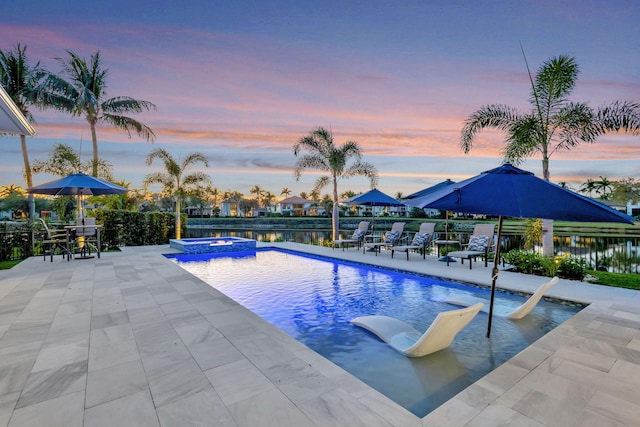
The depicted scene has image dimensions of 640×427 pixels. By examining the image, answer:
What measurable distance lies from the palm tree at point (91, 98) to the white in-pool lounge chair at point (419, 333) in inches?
599

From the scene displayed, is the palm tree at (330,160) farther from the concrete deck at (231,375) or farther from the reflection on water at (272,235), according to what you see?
the concrete deck at (231,375)

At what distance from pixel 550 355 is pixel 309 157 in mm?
12392

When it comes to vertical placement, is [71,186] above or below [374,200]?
above

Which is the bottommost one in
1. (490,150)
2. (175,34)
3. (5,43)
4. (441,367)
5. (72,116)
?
(441,367)

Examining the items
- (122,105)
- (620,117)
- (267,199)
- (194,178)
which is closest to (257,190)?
(267,199)

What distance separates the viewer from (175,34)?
10266 millimetres

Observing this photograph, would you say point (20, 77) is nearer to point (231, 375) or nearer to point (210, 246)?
point (210, 246)

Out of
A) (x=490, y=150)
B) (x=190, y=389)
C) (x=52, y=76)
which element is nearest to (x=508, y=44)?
(x=490, y=150)

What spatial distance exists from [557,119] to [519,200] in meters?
7.55

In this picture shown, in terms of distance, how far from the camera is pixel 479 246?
350 inches

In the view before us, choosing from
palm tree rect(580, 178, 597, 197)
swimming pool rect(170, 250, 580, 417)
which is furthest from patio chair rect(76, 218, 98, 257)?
palm tree rect(580, 178, 597, 197)

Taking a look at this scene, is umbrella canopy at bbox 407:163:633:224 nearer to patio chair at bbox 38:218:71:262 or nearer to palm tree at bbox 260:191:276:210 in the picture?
patio chair at bbox 38:218:71:262

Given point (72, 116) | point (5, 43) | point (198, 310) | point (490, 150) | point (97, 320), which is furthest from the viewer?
point (72, 116)

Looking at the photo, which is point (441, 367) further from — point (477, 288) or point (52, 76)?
point (52, 76)
